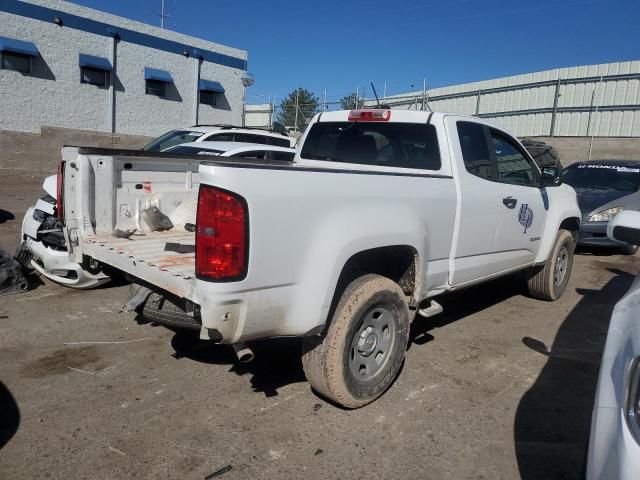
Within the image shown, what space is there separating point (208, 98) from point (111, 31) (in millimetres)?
5091

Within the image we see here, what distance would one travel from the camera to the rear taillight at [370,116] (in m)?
4.55

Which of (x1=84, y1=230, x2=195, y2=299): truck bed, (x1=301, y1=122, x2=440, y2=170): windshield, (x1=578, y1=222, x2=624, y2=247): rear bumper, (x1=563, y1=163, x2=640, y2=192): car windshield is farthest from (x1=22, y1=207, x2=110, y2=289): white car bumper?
(x1=563, y1=163, x2=640, y2=192): car windshield

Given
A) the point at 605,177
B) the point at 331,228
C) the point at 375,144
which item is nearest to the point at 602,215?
the point at 605,177

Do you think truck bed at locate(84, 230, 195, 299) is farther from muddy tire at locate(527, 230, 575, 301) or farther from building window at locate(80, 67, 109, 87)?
building window at locate(80, 67, 109, 87)

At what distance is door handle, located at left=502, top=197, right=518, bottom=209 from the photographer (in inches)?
178

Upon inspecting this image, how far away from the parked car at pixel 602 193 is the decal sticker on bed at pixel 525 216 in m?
4.12

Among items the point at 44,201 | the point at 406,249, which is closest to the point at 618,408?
the point at 406,249

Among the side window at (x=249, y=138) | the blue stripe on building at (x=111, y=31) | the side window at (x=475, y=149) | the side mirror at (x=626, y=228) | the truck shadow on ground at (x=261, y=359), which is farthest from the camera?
the blue stripe on building at (x=111, y=31)

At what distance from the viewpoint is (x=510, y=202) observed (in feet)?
15.2

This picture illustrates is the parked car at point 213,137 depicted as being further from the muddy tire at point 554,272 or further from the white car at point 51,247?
the muddy tire at point 554,272

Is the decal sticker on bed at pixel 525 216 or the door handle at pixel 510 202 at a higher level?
the door handle at pixel 510 202

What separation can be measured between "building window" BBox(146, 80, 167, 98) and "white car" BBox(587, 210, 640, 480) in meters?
21.4

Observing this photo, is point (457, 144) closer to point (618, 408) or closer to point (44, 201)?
point (618, 408)

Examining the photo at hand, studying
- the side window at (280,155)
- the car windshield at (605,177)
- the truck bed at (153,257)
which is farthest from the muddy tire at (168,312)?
the car windshield at (605,177)
